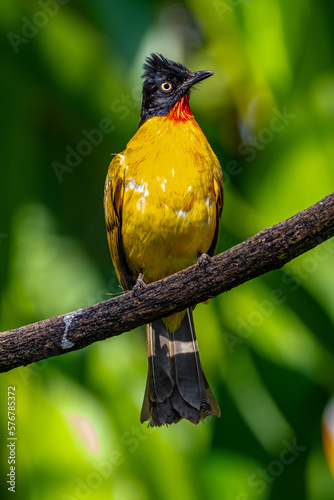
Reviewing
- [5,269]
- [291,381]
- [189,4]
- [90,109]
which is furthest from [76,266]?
[189,4]

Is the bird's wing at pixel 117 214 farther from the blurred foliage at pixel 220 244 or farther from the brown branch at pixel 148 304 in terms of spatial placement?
the blurred foliage at pixel 220 244

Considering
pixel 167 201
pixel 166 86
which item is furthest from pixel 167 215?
pixel 166 86

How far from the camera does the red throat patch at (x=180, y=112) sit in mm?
3998

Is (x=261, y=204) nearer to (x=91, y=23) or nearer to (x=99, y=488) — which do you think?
(x=91, y=23)

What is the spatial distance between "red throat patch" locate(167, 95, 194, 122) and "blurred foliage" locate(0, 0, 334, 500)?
109cm

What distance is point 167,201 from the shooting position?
138 inches

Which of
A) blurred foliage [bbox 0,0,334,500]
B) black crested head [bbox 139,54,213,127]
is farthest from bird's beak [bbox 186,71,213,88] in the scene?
blurred foliage [bbox 0,0,334,500]

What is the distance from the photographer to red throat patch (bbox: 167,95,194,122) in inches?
157

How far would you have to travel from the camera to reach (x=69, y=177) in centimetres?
591

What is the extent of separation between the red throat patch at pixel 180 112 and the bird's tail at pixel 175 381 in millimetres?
1357

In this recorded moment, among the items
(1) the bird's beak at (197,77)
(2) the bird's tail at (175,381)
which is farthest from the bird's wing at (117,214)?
(1) the bird's beak at (197,77)

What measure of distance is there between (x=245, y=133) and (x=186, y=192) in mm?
2051

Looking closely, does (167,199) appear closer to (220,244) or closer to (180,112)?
(180,112)

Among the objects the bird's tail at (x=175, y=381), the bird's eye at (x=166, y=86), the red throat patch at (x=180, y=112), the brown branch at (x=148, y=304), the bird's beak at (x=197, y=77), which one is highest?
the bird's beak at (x=197, y=77)
